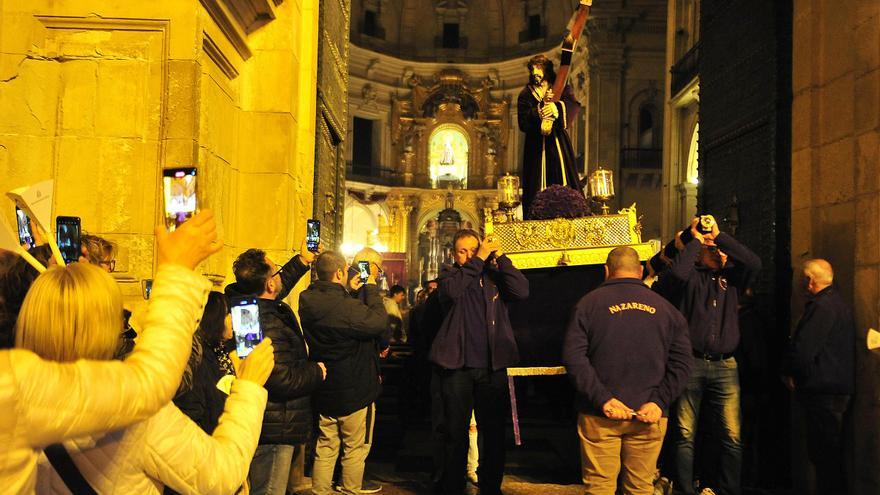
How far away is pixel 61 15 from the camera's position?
4.89 meters

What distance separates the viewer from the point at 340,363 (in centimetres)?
545

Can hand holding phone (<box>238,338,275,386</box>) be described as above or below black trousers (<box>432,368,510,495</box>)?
above

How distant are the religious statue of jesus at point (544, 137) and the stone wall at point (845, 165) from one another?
2704 millimetres

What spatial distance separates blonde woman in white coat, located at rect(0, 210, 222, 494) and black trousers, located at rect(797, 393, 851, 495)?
501 centimetres

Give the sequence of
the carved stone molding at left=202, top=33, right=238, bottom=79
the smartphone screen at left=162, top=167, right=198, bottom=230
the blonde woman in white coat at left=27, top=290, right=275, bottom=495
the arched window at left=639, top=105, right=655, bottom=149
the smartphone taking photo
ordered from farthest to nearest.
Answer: the arched window at left=639, top=105, right=655, bottom=149 → the smartphone taking photo → the carved stone molding at left=202, top=33, right=238, bottom=79 → the smartphone screen at left=162, top=167, right=198, bottom=230 → the blonde woman in white coat at left=27, top=290, right=275, bottom=495

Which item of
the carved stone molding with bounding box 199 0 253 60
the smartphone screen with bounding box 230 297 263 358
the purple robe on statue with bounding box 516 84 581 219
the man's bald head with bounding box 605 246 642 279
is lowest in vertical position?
the smartphone screen with bounding box 230 297 263 358

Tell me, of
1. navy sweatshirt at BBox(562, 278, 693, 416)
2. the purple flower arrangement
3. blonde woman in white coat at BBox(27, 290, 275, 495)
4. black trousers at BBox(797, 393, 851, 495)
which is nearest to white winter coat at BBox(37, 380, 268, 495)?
blonde woman in white coat at BBox(27, 290, 275, 495)

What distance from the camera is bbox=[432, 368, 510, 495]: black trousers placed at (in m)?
5.70

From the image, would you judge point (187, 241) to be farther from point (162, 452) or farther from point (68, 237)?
point (68, 237)

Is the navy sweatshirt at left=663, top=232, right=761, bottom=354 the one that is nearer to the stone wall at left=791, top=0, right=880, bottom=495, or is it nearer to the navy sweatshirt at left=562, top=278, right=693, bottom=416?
the stone wall at left=791, top=0, right=880, bottom=495

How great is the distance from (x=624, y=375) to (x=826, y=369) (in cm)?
202

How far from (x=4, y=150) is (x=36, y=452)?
3689mm

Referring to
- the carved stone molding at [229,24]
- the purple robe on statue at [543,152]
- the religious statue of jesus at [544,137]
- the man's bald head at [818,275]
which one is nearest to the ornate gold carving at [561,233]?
the religious statue of jesus at [544,137]

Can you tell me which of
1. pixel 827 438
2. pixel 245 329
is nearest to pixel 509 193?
pixel 827 438
